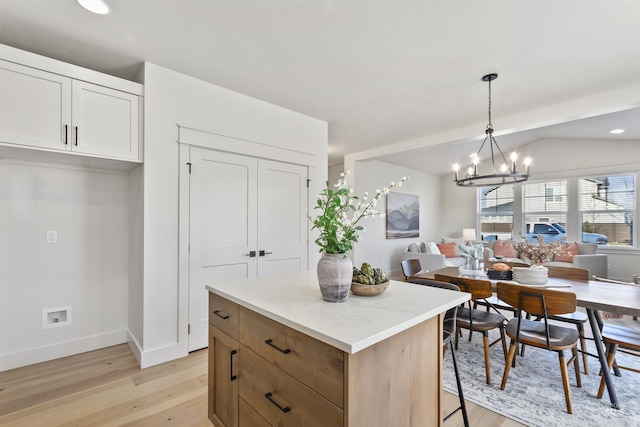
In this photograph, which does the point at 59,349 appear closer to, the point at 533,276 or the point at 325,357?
the point at 325,357

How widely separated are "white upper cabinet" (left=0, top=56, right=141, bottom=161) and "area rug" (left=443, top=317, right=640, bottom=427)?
3.23 metres

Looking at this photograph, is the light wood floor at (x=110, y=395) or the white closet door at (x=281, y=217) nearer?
the light wood floor at (x=110, y=395)

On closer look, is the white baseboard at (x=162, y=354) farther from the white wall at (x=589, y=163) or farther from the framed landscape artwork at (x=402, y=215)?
the white wall at (x=589, y=163)

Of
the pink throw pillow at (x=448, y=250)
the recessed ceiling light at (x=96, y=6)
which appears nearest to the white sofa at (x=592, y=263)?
the pink throw pillow at (x=448, y=250)

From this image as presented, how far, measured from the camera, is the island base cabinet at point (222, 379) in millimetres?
1483

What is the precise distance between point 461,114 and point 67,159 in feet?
13.8

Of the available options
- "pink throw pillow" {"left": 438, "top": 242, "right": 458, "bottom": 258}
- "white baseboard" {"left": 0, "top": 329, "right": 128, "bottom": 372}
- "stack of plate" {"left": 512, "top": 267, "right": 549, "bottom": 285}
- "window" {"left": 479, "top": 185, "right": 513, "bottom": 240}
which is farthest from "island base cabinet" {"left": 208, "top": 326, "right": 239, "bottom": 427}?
"window" {"left": 479, "top": 185, "right": 513, "bottom": 240}

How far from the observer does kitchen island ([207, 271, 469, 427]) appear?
98cm

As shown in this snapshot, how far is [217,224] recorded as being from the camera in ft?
9.67

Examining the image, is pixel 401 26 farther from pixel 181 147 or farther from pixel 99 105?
pixel 99 105

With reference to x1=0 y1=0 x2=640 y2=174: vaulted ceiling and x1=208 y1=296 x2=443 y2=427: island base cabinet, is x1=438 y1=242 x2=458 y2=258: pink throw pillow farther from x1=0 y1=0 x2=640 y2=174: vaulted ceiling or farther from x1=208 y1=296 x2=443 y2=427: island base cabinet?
x1=208 y1=296 x2=443 y2=427: island base cabinet

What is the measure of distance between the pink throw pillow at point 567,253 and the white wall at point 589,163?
0.62 meters

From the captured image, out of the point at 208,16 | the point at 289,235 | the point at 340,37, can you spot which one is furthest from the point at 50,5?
the point at 289,235

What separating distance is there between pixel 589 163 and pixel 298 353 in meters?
7.79
